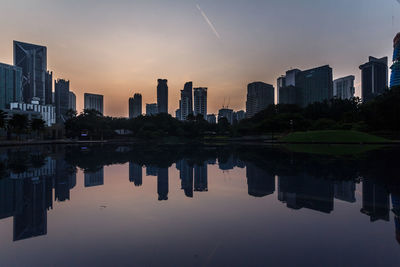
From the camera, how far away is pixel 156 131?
71.2 metres

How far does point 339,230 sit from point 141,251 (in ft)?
12.3

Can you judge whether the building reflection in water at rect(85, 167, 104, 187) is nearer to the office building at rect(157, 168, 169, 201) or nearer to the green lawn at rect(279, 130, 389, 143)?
the office building at rect(157, 168, 169, 201)

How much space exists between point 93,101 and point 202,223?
20622 centimetres

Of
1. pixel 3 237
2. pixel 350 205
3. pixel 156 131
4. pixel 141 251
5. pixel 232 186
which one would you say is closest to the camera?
pixel 141 251

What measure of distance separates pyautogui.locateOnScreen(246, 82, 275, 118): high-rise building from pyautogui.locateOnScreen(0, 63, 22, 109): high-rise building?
135 m

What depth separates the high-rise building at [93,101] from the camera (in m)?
183

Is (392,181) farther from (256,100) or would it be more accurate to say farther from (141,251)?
(256,100)

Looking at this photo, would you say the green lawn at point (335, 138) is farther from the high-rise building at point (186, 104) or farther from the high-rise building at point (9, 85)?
the high-rise building at point (9, 85)

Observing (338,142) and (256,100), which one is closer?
(338,142)

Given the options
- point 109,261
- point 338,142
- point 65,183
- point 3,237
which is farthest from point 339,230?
point 338,142

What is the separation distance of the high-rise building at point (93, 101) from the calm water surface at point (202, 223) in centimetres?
19722

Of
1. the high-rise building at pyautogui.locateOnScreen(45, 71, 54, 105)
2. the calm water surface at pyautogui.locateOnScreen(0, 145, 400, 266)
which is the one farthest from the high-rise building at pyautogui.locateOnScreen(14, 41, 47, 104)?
the calm water surface at pyautogui.locateOnScreen(0, 145, 400, 266)

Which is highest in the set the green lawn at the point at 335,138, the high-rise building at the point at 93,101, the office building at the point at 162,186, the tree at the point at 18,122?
the high-rise building at the point at 93,101

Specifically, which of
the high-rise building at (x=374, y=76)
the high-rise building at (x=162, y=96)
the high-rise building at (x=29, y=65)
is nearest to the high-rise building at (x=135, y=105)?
the high-rise building at (x=162, y=96)
